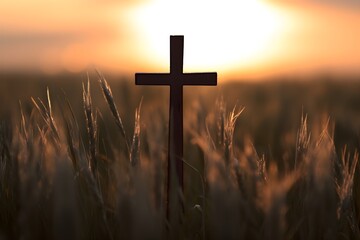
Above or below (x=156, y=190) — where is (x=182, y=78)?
above

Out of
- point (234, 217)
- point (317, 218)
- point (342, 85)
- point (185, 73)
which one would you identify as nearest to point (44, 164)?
point (234, 217)

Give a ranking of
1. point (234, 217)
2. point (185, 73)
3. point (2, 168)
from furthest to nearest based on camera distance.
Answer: point (185, 73) < point (2, 168) < point (234, 217)

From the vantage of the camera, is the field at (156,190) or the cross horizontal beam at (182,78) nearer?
the field at (156,190)

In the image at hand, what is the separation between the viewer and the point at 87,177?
4.66 feet

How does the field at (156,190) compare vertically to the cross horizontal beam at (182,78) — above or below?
below

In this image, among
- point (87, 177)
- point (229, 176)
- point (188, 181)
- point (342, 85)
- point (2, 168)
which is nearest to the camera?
point (229, 176)

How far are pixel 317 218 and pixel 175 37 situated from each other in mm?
1035

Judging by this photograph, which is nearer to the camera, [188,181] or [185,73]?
[188,181]

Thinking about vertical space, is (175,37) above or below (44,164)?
above

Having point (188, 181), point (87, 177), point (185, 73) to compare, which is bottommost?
point (188, 181)

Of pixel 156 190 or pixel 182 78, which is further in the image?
pixel 182 78

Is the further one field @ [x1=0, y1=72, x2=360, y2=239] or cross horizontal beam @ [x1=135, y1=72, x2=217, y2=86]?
cross horizontal beam @ [x1=135, y1=72, x2=217, y2=86]

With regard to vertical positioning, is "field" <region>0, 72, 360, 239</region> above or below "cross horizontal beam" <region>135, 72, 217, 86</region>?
below

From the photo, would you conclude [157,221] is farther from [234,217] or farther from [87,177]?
[87,177]
